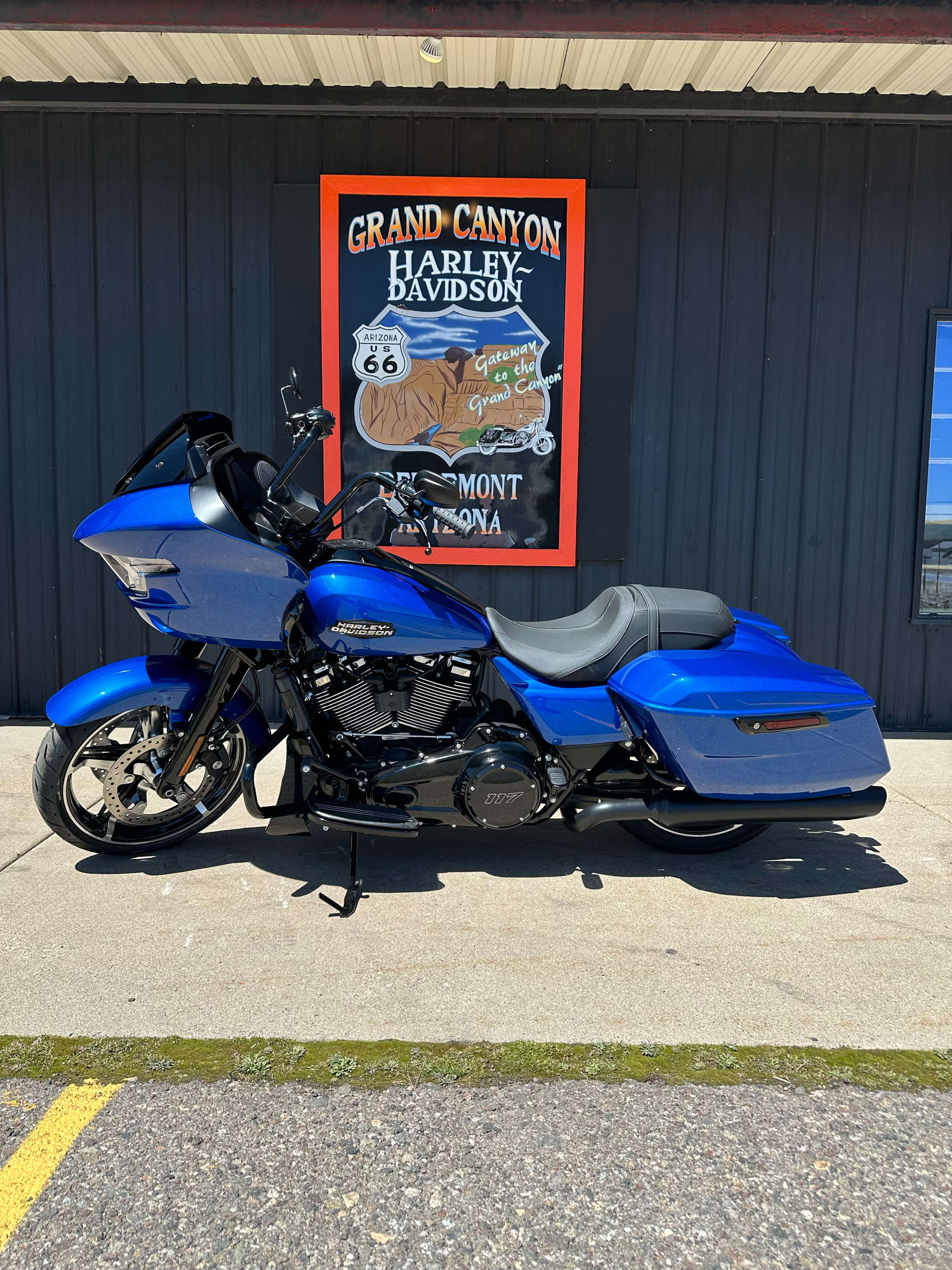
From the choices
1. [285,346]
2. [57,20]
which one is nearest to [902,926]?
[285,346]

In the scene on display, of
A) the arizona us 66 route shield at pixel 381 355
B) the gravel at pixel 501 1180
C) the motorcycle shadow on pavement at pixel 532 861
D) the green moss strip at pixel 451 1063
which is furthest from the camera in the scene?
the arizona us 66 route shield at pixel 381 355

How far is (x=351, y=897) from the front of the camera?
3195mm

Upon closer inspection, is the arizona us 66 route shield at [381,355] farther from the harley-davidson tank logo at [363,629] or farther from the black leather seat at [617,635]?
the harley-davidson tank logo at [363,629]

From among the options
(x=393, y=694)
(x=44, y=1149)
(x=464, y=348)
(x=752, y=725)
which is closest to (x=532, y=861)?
(x=393, y=694)

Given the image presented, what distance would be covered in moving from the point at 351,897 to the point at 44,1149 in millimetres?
1289

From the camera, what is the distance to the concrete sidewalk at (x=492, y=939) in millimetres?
2566

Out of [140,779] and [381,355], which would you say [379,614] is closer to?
[140,779]

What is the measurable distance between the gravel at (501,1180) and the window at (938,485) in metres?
4.19

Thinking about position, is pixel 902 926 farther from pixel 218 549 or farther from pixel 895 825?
pixel 218 549

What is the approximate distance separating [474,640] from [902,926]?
5.98ft

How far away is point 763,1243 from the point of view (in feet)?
5.92

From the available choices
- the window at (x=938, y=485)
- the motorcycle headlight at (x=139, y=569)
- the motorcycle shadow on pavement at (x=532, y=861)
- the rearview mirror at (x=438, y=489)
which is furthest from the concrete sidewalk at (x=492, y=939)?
the window at (x=938, y=485)

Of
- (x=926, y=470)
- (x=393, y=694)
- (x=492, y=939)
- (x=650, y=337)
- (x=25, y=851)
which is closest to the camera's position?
(x=492, y=939)

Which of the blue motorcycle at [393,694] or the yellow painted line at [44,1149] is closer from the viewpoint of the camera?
the yellow painted line at [44,1149]
